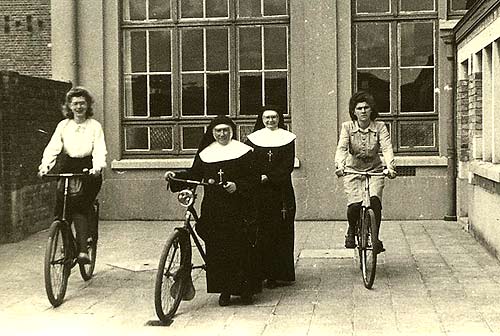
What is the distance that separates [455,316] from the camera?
7449 millimetres

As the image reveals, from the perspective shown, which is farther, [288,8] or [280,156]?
[288,8]

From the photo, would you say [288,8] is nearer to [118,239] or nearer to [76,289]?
[118,239]

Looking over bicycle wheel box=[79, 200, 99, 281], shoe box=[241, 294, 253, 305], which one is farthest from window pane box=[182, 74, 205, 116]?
shoe box=[241, 294, 253, 305]

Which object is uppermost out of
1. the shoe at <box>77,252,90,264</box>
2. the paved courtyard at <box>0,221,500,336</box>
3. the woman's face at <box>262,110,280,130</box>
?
→ the woman's face at <box>262,110,280,130</box>

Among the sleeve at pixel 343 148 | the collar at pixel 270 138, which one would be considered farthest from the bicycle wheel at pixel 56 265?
the sleeve at pixel 343 148

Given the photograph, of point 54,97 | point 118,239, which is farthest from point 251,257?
point 54,97

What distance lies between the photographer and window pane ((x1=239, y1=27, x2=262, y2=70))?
15359 mm

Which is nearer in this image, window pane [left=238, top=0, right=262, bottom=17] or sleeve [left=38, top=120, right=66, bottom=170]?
sleeve [left=38, top=120, right=66, bottom=170]

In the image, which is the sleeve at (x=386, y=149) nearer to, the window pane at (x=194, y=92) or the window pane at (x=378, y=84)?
the window pane at (x=378, y=84)

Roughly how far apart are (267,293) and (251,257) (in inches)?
25.4

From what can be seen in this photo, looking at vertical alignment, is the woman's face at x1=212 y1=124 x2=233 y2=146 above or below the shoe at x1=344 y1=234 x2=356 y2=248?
above

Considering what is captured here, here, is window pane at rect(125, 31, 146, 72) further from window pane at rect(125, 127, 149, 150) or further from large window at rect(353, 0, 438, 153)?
large window at rect(353, 0, 438, 153)

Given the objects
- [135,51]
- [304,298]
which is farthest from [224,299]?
[135,51]

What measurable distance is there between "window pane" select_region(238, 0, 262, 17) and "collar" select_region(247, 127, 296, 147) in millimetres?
6681
